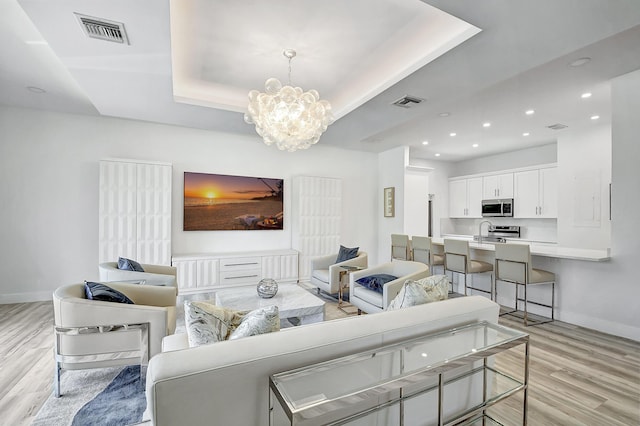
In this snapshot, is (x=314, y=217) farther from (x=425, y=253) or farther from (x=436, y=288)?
(x=436, y=288)

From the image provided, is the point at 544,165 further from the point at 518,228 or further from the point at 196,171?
the point at 196,171

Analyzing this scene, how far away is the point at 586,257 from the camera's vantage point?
10.7 feet

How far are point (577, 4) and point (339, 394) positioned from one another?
2797mm

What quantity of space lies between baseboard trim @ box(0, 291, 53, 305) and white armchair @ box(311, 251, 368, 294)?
4.00 meters

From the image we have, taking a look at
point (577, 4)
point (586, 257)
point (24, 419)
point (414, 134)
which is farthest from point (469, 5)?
point (24, 419)

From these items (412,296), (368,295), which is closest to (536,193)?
(368,295)

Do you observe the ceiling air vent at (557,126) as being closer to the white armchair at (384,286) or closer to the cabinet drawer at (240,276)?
the white armchair at (384,286)

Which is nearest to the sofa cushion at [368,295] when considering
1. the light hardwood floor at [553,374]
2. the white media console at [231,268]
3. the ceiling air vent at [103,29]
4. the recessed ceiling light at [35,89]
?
the light hardwood floor at [553,374]

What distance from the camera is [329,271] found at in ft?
14.4

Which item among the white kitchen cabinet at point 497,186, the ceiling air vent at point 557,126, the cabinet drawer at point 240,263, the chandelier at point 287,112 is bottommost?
the cabinet drawer at point 240,263

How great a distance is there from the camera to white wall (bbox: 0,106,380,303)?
4.22 m

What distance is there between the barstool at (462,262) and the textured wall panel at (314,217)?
7.26 feet

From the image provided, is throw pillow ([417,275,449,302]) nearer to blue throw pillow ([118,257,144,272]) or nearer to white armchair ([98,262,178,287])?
white armchair ([98,262,178,287])

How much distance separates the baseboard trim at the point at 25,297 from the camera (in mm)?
4207
